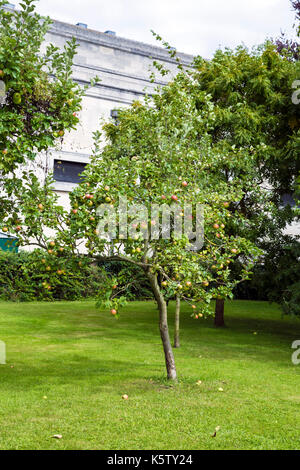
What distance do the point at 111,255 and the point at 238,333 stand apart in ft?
26.3

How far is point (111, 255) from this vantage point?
25.5ft

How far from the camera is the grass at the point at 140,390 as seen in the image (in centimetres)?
574

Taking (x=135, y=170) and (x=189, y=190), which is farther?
(x=189, y=190)

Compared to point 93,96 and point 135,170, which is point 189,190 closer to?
point 135,170

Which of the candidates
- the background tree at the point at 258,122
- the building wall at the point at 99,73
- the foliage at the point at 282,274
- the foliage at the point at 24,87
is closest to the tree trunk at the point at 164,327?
the foliage at the point at 24,87

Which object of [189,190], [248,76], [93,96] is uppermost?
[93,96]

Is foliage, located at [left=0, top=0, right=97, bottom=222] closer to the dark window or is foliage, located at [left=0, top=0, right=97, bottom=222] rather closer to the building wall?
the building wall

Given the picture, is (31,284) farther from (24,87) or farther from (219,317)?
(24,87)
